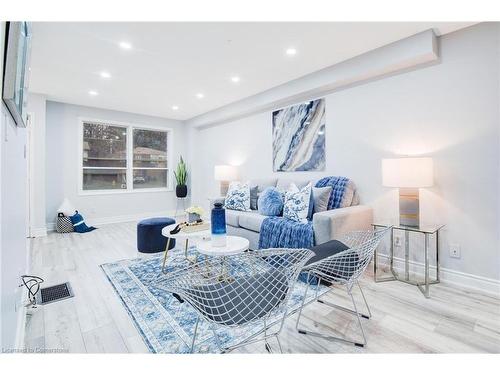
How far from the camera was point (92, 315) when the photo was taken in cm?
194

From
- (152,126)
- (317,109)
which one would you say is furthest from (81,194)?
(317,109)

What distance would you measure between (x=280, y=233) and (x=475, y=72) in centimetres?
232

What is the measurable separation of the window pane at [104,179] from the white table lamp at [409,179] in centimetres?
520

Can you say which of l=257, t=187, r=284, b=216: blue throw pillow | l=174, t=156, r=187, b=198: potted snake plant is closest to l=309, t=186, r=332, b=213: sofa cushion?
l=257, t=187, r=284, b=216: blue throw pillow

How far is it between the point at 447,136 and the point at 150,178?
18.4 feet

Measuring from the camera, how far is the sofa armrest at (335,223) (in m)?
2.47

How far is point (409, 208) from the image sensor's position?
2529 mm

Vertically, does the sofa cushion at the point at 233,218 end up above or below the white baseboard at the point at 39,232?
above

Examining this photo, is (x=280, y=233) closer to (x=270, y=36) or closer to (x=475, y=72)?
(x=270, y=36)

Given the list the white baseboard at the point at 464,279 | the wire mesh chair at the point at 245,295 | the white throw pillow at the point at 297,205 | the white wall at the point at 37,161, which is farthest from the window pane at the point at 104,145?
the white baseboard at the point at 464,279

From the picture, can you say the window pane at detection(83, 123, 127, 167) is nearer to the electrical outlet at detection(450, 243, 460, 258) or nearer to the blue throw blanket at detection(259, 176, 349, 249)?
the blue throw blanket at detection(259, 176, 349, 249)

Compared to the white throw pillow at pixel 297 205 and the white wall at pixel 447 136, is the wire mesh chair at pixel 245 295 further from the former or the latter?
the white wall at pixel 447 136

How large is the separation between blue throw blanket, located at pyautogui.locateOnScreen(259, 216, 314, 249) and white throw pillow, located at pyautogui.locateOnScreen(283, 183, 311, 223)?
8cm

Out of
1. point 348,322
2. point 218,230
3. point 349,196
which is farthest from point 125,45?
point 348,322
